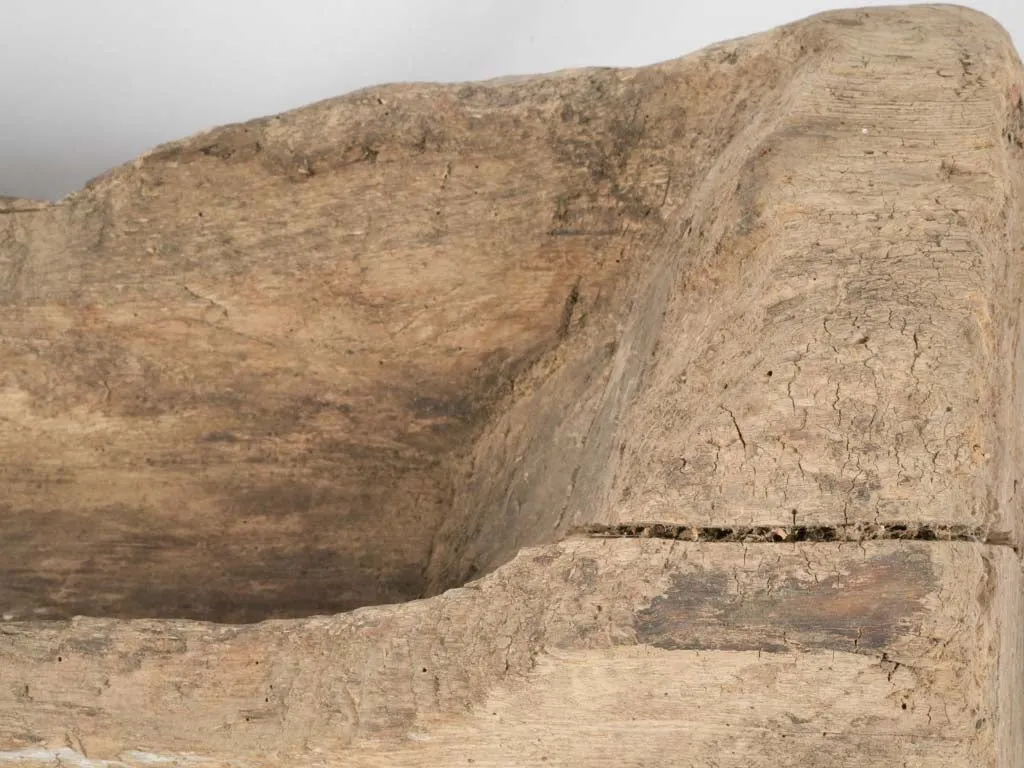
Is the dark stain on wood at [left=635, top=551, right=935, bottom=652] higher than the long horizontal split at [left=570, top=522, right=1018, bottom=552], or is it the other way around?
the long horizontal split at [left=570, top=522, right=1018, bottom=552]

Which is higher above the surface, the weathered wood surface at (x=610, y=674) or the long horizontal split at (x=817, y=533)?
the long horizontal split at (x=817, y=533)

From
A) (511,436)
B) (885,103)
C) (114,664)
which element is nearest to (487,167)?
(511,436)

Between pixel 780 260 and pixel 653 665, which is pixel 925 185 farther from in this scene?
pixel 653 665

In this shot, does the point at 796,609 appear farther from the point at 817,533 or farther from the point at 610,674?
the point at 610,674

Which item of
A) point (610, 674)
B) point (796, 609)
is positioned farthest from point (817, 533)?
point (610, 674)

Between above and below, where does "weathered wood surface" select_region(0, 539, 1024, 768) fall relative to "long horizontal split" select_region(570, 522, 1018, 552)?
below

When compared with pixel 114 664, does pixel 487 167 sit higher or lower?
higher
